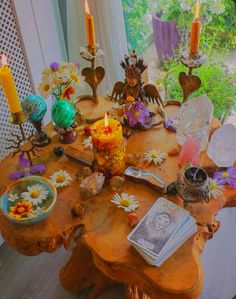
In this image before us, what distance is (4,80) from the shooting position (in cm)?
97

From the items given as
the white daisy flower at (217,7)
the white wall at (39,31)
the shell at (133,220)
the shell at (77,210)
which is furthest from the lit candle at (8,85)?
the white daisy flower at (217,7)

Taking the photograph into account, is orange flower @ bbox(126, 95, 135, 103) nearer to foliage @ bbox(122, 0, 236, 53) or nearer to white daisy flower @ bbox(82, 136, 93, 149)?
white daisy flower @ bbox(82, 136, 93, 149)

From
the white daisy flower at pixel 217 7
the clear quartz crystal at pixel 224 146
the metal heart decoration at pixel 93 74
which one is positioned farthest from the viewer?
the white daisy flower at pixel 217 7

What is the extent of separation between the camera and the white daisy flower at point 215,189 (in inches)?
40.4

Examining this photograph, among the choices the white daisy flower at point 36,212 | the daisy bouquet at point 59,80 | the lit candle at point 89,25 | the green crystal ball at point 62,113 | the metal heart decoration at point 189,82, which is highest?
the lit candle at point 89,25

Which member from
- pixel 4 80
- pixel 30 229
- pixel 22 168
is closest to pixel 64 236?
pixel 30 229

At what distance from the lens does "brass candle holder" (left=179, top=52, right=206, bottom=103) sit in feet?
3.54

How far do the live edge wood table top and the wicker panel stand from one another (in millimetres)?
401

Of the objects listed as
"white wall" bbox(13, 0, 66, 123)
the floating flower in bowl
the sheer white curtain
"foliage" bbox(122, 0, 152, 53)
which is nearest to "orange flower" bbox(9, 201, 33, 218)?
the floating flower in bowl

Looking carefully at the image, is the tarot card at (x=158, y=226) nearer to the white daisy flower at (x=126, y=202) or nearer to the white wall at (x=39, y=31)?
the white daisy flower at (x=126, y=202)

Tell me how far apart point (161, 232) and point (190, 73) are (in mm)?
530

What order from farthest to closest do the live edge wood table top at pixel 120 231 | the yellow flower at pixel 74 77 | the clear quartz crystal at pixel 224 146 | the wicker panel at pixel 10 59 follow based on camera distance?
the wicker panel at pixel 10 59 < the yellow flower at pixel 74 77 < the clear quartz crystal at pixel 224 146 < the live edge wood table top at pixel 120 231

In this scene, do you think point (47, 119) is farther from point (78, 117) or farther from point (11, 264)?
point (11, 264)

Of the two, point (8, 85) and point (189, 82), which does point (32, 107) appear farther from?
point (189, 82)
